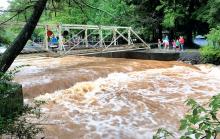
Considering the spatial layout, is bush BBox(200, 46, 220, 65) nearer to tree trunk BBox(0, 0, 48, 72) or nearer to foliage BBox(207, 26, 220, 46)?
foliage BBox(207, 26, 220, 46)

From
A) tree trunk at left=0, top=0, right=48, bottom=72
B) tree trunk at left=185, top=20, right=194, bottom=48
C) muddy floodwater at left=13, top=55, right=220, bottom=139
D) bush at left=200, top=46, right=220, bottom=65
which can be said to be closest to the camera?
tree trunk at left=0, top=0, right=48, bottom=72

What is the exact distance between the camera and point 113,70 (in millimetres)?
18016

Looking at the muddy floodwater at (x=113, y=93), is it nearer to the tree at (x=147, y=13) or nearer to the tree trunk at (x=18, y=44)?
the tree trunk at (x=18, y=44)

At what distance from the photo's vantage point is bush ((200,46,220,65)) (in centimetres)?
2033

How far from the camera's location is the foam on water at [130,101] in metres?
9.36

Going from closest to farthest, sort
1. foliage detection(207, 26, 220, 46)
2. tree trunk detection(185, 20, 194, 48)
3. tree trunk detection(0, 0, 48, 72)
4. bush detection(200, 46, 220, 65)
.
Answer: tree trunk detection(0, 0, 48, 72) < bush detection(200, 46, 220, 65) < foliage detection(207, 26, 220, 46) < tree trunk detection(185, 20, 194, 48)

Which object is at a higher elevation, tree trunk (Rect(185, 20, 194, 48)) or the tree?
the tree

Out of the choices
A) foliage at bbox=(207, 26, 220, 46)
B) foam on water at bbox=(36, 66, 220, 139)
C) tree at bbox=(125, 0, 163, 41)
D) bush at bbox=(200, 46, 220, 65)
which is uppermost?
tree at bbox=(125, 0, 163, 41)

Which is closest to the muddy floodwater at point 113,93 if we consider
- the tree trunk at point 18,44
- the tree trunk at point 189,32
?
the tree trunk at point 18,44

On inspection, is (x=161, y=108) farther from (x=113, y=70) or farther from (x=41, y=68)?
(x=41, y=68)

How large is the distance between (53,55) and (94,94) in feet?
28.7

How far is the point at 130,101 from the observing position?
1224cm

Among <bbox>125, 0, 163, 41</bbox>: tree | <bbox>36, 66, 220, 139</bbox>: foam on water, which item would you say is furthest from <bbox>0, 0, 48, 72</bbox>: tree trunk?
<bbox>125, 0, 163, 41</bbox>: tree

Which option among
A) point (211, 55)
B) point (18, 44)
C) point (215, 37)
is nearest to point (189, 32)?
point (215, 37)
